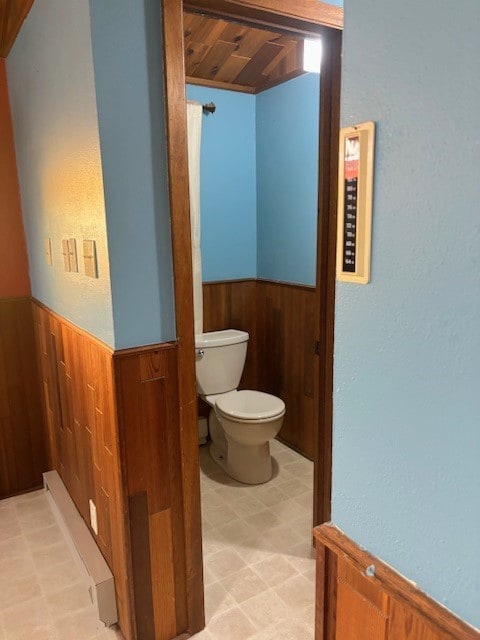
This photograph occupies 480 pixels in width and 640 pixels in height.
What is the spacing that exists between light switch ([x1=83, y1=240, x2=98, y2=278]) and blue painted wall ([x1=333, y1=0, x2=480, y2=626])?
957 millimetres

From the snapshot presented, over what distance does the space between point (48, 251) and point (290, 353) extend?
1621mm

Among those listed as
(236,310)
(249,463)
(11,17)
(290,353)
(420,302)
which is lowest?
(249,463)

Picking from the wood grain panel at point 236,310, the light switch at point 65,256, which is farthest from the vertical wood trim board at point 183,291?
the wood grain panel at point 236,310

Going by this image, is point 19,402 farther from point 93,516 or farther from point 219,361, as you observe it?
point 219,361

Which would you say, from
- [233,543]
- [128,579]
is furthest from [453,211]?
[233,543]

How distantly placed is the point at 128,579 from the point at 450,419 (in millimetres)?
1335

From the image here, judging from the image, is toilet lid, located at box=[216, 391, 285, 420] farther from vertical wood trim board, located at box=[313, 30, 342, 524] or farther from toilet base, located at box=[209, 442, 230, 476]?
vertical wood trim board, located at box=[313, 30, 342, 524]

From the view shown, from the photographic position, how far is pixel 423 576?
2.39 feet

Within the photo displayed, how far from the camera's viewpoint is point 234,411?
8.61 ft

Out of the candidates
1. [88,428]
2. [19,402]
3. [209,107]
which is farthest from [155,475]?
[209,107]

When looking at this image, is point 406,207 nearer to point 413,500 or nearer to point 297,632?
point 413,500

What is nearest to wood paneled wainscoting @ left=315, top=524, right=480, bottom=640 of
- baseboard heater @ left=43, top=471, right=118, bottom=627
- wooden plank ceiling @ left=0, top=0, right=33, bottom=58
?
baseboard heater @ left=43, top=471, right=118, bottom=627

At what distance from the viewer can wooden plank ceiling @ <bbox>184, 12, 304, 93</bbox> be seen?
8.39ft

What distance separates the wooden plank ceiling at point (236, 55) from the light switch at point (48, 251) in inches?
53.8
